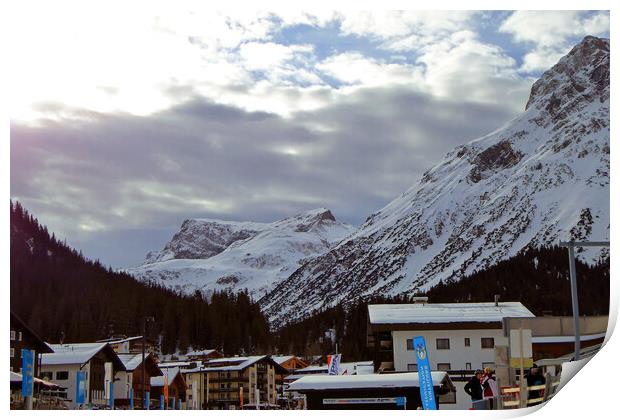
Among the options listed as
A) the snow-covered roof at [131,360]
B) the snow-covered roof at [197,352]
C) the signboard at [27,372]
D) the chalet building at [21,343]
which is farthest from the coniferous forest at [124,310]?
the signboard at [27,372]

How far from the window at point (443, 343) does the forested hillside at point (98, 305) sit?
51898mm

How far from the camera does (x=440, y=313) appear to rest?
4712cm

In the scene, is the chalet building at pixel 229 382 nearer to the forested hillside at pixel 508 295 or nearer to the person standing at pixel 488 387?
the forested hillside at pixel 508 295

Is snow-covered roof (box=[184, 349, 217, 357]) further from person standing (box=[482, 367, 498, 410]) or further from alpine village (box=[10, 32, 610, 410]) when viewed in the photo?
person standing (box=[482, 367, 498, 410])

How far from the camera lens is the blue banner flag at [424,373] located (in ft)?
74.3

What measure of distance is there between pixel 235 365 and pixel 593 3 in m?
62.9

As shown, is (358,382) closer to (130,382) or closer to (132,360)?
(130,382)

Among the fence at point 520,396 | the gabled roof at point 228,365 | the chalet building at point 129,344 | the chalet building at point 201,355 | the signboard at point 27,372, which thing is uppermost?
the chalet building at point 129,344

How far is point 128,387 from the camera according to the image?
58.2 m

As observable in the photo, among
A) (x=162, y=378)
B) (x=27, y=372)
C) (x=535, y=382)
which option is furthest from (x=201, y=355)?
(x=535, y=382)

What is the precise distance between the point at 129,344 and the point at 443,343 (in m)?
45.7

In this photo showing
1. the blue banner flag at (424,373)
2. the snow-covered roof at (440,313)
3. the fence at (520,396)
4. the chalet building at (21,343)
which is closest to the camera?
the fence at (520,396)

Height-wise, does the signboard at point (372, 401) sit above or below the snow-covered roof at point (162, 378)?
below
